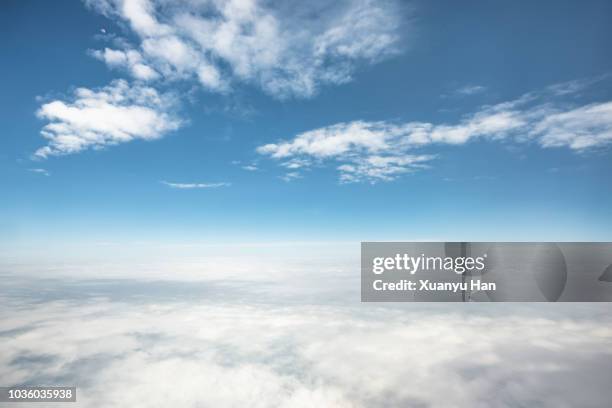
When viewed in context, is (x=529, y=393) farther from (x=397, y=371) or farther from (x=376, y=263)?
(x=376, y=263)

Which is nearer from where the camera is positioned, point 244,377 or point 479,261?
point 479,261

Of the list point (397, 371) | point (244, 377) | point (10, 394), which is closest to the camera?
point (10, 394)

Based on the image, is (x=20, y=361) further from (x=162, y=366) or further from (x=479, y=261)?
(x=479, y=261)

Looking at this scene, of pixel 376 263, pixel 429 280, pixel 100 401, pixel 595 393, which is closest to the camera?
pixel 429 280

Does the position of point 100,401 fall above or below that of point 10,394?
below

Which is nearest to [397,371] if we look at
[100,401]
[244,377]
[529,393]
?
[529,393]

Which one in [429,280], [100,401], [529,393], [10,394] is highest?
[429,280]

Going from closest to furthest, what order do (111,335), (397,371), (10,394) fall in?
(10,394) < (397,371) < (111,335)

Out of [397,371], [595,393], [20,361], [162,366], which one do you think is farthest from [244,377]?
[595,393]

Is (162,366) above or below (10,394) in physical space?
below
